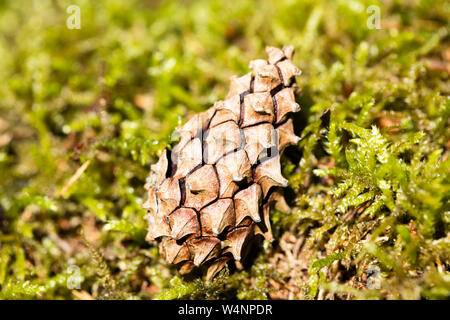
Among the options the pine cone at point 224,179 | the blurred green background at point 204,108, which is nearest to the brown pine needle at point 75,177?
the blurred green background at point 204,108

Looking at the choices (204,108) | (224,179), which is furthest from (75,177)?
(224,179)

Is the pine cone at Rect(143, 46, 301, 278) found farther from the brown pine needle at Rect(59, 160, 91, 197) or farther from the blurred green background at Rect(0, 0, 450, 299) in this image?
the brown pine needle at Rect(59, 160, 91, 197)

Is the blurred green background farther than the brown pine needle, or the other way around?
the brown pine needle

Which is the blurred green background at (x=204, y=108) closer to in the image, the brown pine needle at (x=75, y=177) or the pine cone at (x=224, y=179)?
the brown pine needle at (x=75, y=177)

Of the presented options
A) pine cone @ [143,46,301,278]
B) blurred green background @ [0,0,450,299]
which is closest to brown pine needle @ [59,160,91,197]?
blurred green background @ [0,0,450,299]

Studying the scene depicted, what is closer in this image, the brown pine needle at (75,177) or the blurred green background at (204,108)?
the blurred green background at (204,108)

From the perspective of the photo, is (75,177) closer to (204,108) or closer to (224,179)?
(204,108)
